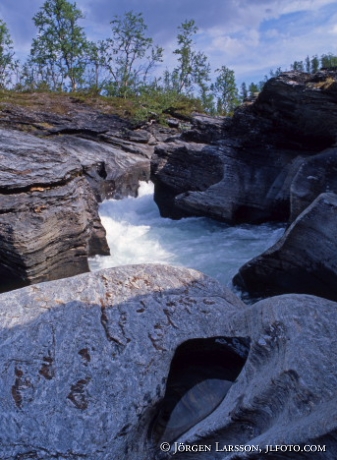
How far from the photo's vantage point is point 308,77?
11805 mm

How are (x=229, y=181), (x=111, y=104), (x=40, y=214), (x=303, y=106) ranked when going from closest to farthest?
(x=40, y=214)
(x=303, y=106)
(x=229, y=181)
(x=111, y=104)

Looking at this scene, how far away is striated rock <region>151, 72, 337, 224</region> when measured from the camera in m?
11.9

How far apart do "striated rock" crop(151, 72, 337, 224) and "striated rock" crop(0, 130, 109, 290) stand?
528 cm

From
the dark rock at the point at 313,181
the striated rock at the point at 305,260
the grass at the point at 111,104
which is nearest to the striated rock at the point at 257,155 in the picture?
the dark rock at the point at 313,181

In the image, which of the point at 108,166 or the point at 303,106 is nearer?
the point at 303,106

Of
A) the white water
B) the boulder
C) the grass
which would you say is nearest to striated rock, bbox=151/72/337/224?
the white water

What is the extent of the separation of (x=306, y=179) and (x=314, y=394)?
742cm

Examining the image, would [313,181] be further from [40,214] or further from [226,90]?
[226,90]

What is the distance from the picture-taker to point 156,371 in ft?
14.5

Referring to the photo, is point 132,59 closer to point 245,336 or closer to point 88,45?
point 88,45

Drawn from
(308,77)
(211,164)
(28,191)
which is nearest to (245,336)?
(28,191)

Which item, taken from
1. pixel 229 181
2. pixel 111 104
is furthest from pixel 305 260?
pixel 111 104

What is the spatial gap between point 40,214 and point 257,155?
8188 mm

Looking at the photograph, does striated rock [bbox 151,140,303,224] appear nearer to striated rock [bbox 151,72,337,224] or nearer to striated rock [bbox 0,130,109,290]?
striated rock [bbox 151,72,337,224]
